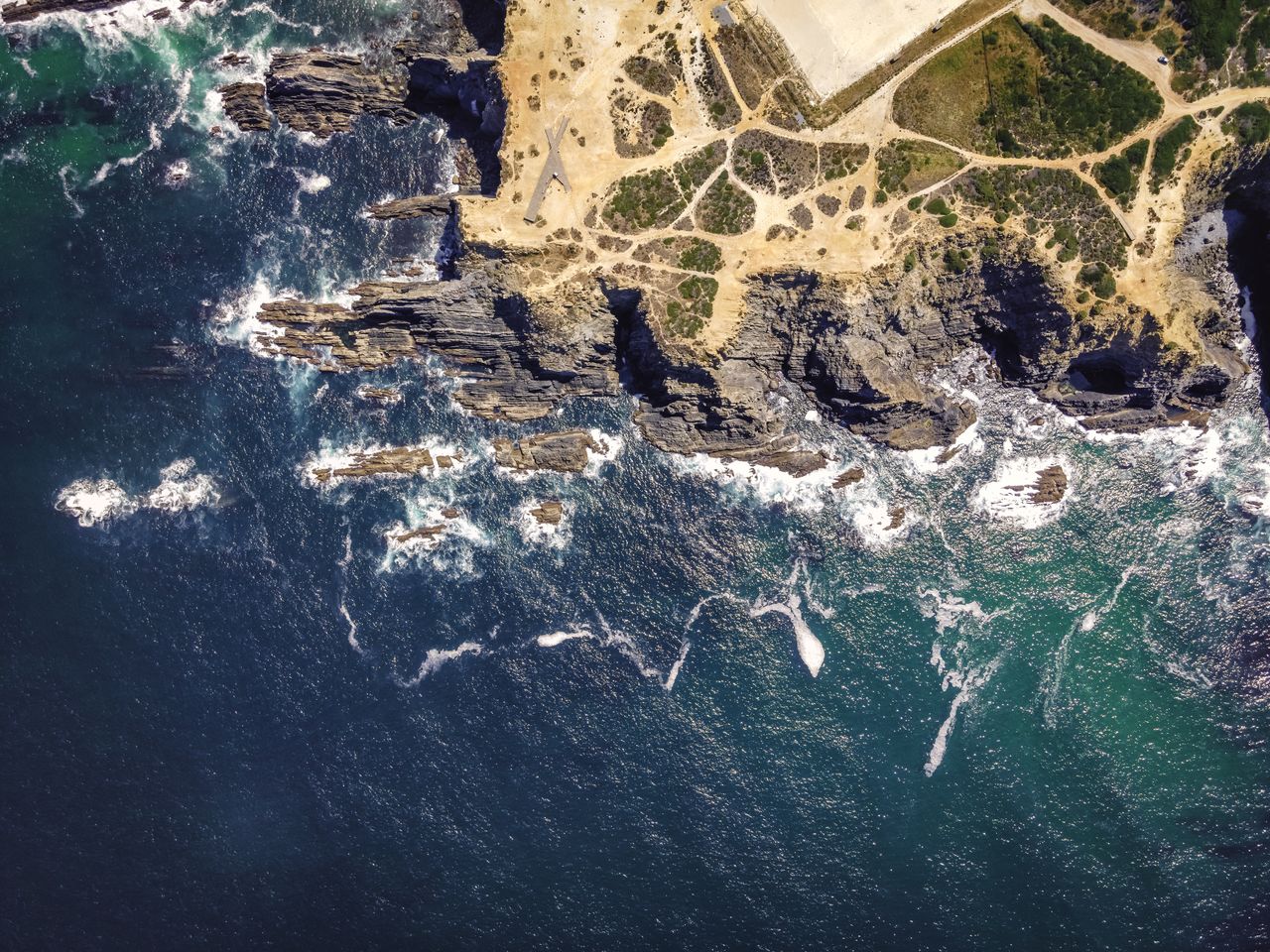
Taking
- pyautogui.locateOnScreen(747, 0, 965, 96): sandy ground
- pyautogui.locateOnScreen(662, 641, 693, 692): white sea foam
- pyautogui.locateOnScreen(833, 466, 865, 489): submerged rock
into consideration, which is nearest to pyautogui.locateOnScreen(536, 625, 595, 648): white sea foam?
pyautogui.locateOnScreen(662, 641, 693, 692): white sea foam

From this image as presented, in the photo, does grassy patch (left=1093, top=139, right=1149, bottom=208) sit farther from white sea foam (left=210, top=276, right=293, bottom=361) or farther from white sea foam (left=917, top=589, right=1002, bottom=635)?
white sea foam (left=210, top=276, right=293, bottom=361)

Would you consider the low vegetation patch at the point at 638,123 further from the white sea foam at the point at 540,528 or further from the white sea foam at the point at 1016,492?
the white sea foam at the point at 1016,492

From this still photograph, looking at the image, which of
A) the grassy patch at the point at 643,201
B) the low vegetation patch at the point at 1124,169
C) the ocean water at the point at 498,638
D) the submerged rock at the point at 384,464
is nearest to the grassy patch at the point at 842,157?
the grassy patch at the point at 643,201

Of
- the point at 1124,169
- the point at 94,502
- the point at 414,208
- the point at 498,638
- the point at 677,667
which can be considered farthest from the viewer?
the point at 677,667

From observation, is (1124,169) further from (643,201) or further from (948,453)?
(643,201)


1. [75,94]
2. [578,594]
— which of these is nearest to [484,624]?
[578,594]

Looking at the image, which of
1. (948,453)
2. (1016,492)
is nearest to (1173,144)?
(948,453)
